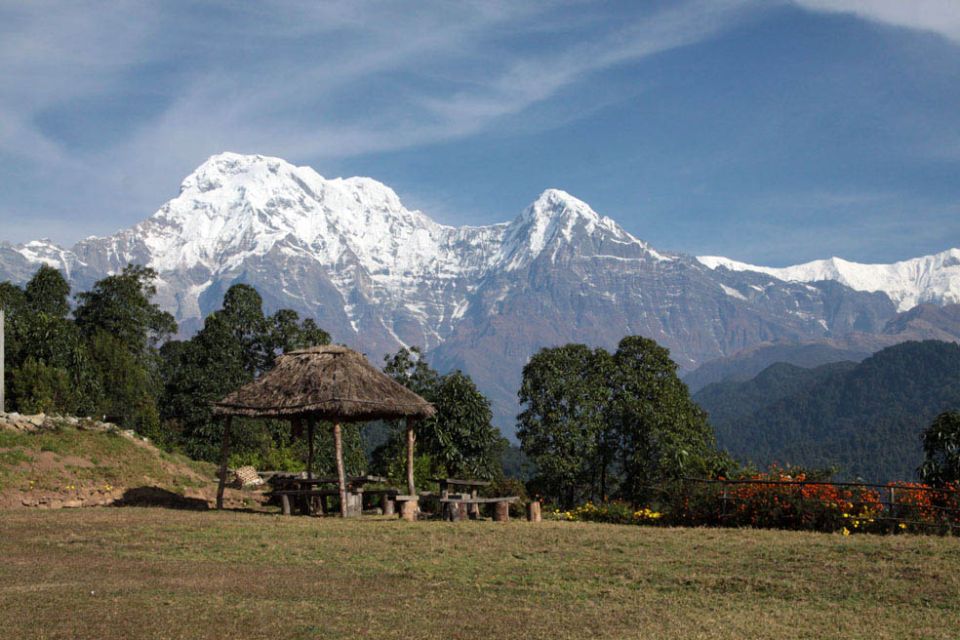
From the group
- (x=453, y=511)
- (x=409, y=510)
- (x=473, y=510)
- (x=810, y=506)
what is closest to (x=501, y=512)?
(x=453, y=511)

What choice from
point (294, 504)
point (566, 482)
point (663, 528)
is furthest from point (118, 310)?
point (663, 528)

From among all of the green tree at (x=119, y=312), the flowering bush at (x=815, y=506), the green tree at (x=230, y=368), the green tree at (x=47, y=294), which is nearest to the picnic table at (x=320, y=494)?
the flowering bush at (x=815, y=506)

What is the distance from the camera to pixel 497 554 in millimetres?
16266

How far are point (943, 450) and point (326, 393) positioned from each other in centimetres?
1480

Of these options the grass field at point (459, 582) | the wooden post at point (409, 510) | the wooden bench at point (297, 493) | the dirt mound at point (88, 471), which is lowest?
the grass field at point (459, 582)

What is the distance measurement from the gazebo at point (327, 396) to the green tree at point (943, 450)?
39.5 feet

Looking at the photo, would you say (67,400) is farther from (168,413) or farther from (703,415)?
(703,415)

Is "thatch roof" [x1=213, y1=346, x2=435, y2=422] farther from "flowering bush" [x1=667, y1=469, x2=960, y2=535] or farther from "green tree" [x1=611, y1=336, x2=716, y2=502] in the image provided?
"green tree" [x1=611, y1=336, x2=716, y2=502]

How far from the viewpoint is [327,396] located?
23.2 metres

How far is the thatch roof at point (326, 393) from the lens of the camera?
23.2 meters

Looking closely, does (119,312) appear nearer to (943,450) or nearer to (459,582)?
(943,450)

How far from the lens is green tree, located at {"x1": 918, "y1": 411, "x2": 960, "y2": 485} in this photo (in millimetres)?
22609

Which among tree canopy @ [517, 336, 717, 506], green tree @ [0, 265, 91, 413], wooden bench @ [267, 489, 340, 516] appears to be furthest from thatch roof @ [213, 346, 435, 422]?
tree canopy @ [517, 336, 717, 506]

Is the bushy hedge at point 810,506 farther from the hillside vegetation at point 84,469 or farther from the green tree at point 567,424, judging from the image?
the green tree at point 567,424
